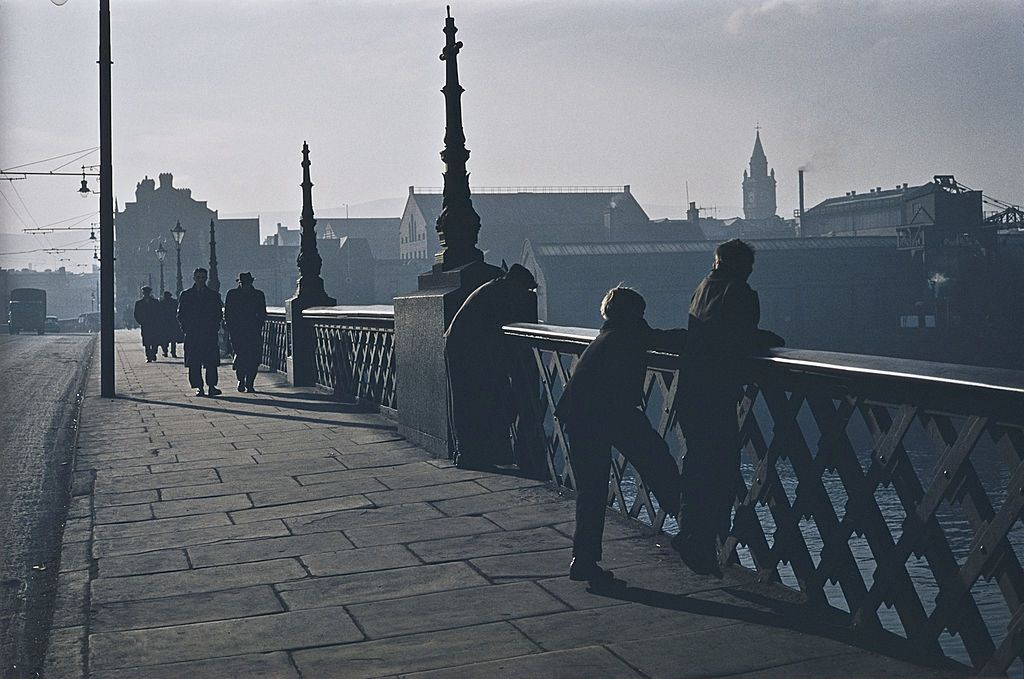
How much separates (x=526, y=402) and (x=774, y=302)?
6865 cm

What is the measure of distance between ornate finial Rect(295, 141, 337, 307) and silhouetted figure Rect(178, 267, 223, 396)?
1.94m

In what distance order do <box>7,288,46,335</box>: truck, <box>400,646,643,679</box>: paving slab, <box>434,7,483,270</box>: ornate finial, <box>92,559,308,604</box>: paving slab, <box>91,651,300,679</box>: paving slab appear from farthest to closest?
<box>7,288,46,335</box>: truck → <box>434,7,483,270</box>: ornate finial → <box>92,559,308,604</box>: paving slab → <box>91,651,300,679</box>: paving slab → <box>400,646,643,679</box>: paving slab

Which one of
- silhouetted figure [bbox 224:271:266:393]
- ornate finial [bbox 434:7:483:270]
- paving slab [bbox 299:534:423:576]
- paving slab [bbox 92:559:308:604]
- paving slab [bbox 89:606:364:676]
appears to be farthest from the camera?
silhouetted figure [bbox 224:271:266:393]

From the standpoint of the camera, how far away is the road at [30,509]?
4859mm

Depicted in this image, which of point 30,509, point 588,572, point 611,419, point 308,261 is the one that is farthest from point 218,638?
point 308,261

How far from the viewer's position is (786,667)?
13.1 feet

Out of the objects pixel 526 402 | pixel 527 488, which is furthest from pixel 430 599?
pixel 526 402

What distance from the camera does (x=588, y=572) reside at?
5.18 metres

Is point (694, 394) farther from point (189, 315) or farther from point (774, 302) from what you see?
point (774, 302)

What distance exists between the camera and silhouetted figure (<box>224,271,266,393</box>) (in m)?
17.2

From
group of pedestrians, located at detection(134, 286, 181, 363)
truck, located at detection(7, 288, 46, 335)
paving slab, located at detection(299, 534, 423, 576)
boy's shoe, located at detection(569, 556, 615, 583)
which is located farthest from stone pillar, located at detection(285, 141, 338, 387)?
truck, located at detection(7, 288, 46, 335)

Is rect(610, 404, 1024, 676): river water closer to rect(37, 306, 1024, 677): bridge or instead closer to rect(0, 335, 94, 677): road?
rect(0, 335, 94, 677): road

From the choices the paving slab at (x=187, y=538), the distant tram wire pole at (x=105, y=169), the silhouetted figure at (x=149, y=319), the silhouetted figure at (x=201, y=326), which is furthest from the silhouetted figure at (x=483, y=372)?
the silhouetted figure at (x=149, y=319)

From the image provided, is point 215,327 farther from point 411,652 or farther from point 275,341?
point 411,652
